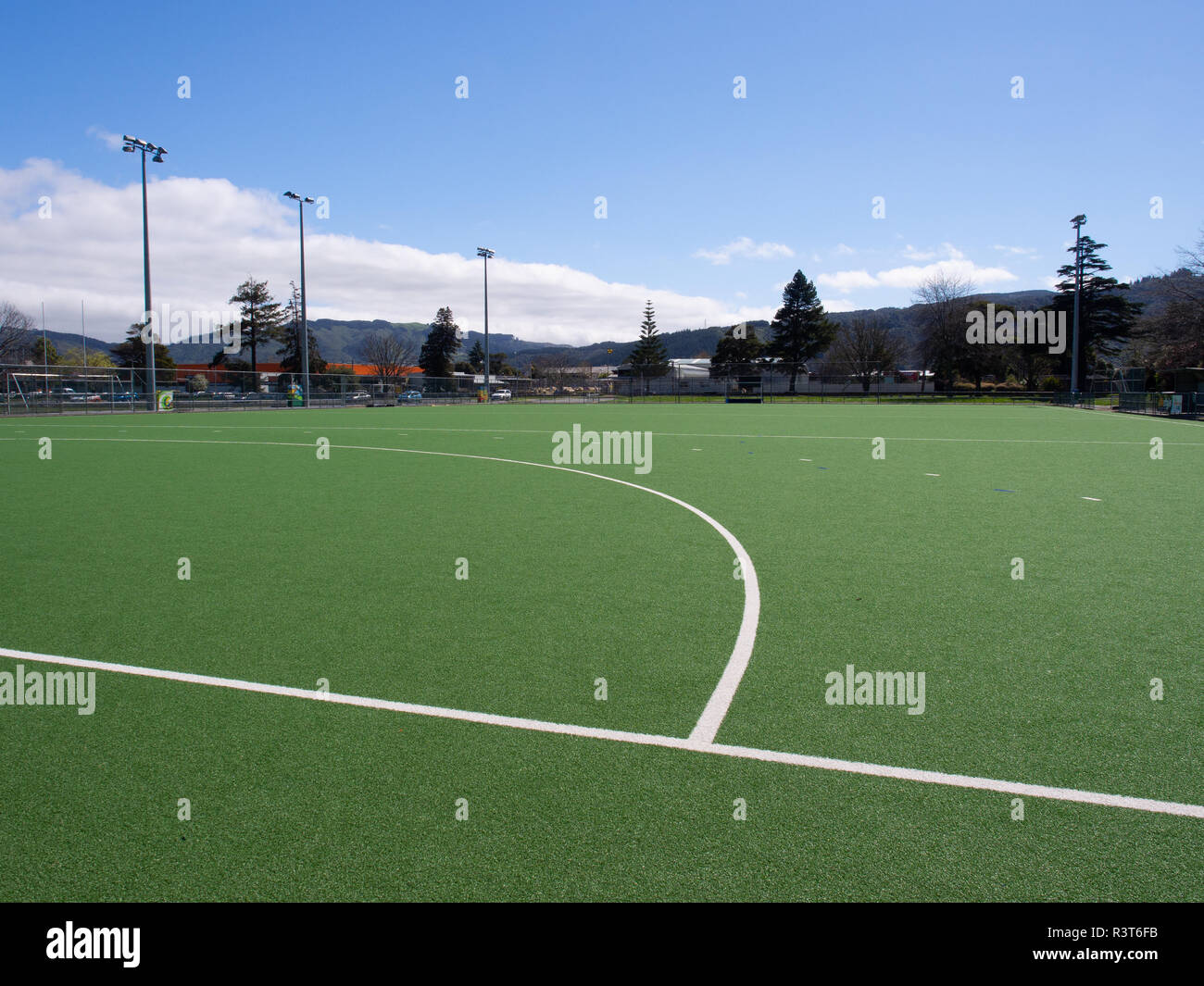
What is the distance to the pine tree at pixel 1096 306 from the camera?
269ft

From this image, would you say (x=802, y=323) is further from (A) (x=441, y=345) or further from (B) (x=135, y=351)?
(B) (x=135, y=351)

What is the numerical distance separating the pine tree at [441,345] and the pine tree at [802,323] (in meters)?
51.5

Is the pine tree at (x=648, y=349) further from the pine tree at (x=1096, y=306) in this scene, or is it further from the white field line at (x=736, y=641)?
the white field line at (x=736, y=641)

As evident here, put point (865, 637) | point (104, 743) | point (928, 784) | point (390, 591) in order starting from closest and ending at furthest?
point (928, 784) < point (104, 743) < point (865, 637) < point (390, 591)

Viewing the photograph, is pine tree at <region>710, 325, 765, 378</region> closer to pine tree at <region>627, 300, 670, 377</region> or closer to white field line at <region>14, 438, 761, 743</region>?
pine tree at <region>627, 300, 670, 377</region>

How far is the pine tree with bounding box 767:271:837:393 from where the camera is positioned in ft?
351

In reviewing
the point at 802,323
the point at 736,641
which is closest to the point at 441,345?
the point at 802,323

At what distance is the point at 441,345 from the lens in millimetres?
125938

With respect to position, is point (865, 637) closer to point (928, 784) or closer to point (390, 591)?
point (928, 784)

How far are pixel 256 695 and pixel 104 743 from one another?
75 centimetres

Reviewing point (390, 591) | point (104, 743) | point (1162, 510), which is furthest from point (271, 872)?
point (1162, 510)

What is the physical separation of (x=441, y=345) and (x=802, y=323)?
5639 centimetres
